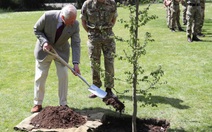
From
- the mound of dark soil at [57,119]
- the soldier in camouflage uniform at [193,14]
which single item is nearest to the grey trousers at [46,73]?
the mound of dark soil at [57,119]

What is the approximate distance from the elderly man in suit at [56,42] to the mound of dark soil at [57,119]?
51 cm

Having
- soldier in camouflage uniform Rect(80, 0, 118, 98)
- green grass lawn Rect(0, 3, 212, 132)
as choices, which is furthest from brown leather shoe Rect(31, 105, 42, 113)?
soldier in camouflage uniform Rect(80, 0, 118, 98)

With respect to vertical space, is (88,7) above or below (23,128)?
above

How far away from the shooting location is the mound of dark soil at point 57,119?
17.0 feet

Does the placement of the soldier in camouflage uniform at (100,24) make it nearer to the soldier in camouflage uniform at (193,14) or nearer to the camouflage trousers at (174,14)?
the soldier in camouflage uniform at (193,14)

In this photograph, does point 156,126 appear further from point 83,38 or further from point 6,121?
point 83,38

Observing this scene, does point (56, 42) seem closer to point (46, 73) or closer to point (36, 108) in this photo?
point (46, 73)

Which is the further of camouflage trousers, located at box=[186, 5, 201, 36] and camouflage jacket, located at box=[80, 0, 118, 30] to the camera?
camouflage trousers, located at box=[186, 5, 201, 36]

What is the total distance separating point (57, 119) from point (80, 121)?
34 centimetres

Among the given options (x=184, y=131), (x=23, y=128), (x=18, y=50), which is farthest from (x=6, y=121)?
(x=18, y=50)

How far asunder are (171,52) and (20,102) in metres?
5.42

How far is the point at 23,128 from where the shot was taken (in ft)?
16.9

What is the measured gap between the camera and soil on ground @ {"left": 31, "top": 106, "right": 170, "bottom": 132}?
205 inches

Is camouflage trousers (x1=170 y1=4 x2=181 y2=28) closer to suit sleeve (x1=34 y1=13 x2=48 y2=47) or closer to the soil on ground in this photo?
the soil on ground
